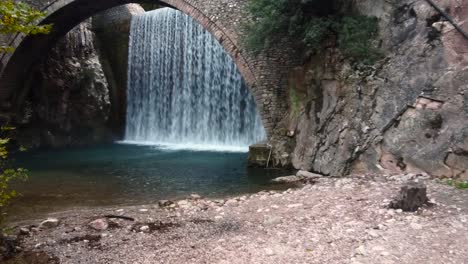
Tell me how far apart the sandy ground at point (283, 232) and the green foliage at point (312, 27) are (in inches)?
111

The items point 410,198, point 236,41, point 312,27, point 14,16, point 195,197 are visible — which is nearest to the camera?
point 14,16

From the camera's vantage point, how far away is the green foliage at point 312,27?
287 inches

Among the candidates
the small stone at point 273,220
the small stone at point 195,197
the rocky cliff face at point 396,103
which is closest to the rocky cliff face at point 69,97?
the rocky cliff face at point 396,103

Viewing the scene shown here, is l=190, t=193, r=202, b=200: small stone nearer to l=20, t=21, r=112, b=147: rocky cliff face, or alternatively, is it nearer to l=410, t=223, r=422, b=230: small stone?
l=410, t=223, r=422, b=230: small stone

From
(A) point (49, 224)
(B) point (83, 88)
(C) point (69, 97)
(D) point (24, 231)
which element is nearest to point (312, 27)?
(A) point (49, 224)

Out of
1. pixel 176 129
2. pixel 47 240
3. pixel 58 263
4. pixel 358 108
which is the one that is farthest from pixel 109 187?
pixel 176 129

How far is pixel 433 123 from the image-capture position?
20.0 feet

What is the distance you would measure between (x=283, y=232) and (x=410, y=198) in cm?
130

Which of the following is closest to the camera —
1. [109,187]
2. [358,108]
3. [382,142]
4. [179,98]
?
[382,142]

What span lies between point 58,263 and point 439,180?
4.56 m

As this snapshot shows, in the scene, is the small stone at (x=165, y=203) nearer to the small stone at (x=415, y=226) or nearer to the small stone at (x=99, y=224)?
the small stone at (x=99, y=224)

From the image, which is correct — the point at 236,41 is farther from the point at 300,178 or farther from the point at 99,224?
the point at 99,224

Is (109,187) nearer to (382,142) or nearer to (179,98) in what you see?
(382,142)

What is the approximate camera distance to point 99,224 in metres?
4.73
